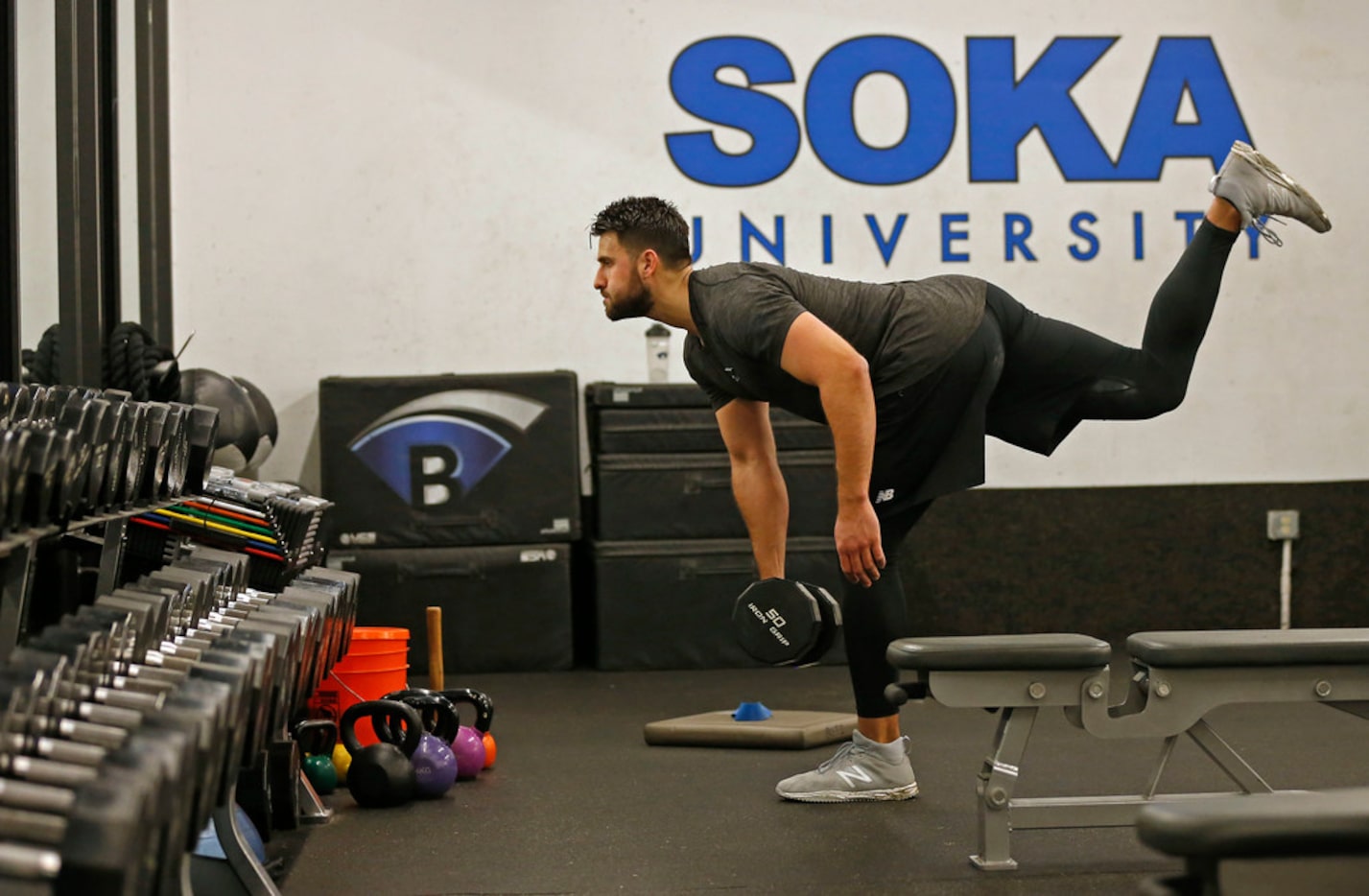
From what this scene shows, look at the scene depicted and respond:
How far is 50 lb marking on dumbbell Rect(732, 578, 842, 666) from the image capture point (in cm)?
271

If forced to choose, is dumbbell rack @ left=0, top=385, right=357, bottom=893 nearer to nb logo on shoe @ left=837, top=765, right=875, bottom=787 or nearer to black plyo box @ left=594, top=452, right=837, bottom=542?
nb logo on shoe @ left=837, top=765, right=875, bottom=787

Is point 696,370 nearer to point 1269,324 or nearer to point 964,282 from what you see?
point 964,282

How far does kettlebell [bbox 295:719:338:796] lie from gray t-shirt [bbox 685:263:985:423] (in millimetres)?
1107

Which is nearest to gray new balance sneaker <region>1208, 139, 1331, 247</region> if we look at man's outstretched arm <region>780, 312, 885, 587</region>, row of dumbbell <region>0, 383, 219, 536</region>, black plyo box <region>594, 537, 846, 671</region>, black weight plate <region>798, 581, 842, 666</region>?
man's outstretched arm <region>780, 312, 885, 587</region>

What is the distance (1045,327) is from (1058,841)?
97 cm

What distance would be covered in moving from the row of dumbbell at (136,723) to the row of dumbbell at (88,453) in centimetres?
12

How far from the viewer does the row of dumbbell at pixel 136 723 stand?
997mm

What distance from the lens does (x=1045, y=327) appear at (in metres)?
2.92

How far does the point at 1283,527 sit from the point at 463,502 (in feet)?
9.84

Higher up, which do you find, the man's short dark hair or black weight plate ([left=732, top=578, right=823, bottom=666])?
the man's short dark hair

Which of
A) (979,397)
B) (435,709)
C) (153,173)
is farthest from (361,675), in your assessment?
(153,173)

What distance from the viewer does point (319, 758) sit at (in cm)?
309

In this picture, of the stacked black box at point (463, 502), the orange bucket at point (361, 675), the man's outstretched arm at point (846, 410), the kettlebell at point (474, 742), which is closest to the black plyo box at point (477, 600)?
the stacked black box at point (463, 502)

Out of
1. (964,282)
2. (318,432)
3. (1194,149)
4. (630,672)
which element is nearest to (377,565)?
(318,432)
